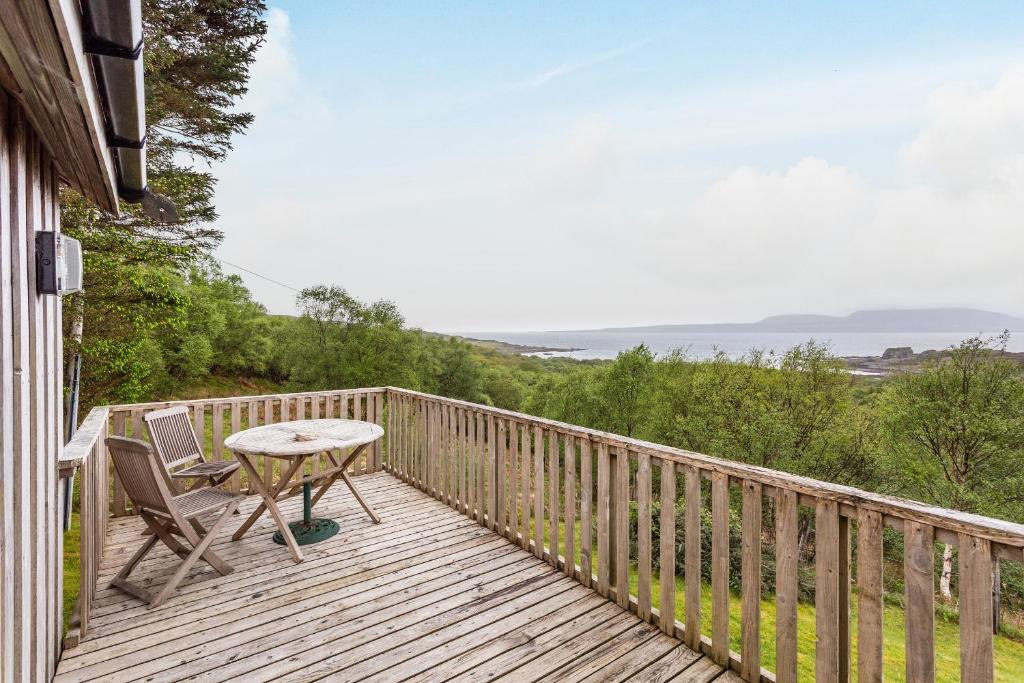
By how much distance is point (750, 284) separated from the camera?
1325 inches

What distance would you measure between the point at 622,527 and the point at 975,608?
1649mm

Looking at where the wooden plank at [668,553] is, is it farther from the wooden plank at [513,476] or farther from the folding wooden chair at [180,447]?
the folding wooden chair at [180,447]

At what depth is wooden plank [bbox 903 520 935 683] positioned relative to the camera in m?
1.70

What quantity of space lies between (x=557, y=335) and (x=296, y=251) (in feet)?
162

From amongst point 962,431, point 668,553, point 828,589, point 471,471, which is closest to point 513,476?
point 471,471

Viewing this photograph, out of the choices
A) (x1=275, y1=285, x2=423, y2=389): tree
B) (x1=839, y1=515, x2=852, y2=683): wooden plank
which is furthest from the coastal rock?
(x1=839, y1=515, x2=852, y2=683): wooden plank

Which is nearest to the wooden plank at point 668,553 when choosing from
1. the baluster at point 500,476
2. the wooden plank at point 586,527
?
the wooden plank at point 586,527

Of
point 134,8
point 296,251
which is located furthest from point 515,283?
point 134,8

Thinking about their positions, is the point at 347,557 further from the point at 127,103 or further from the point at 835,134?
the point at 835,134

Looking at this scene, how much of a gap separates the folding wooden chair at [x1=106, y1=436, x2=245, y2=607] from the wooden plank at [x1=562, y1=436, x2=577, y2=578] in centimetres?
216

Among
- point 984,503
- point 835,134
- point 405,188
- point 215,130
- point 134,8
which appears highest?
point 835,134

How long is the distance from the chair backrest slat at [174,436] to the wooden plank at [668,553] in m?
3.62

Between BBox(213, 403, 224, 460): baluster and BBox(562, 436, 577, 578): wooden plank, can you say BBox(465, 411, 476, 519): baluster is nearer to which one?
BBox(562, 436, 577, 578): wooden plank

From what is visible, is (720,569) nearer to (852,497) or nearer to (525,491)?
(852,497)
